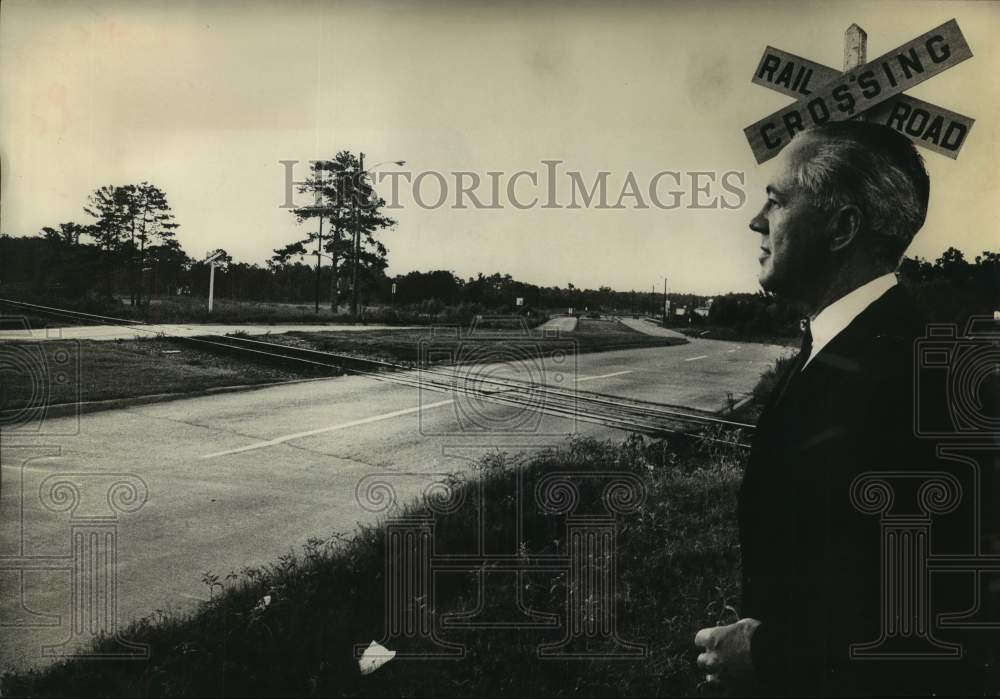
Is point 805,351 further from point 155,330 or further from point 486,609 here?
point 155,330

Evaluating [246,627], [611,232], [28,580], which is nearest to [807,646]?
[611,232]

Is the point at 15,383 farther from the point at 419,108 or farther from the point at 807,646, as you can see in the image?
the point at 807,646

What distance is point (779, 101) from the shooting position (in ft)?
8.30

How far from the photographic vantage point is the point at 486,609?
8.02 feet

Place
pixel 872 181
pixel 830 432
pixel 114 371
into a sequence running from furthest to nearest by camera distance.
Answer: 1. pixel 114 371
2. pixel 872 181
3. pixel 830 432

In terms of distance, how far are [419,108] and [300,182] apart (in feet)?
1.85

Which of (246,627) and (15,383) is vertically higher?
(15,383)

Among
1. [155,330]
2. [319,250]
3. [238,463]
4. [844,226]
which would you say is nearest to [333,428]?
[238,463]

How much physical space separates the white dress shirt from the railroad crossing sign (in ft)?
2.70

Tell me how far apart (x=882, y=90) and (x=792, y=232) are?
827 mm

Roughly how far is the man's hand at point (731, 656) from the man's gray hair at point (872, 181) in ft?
3.62

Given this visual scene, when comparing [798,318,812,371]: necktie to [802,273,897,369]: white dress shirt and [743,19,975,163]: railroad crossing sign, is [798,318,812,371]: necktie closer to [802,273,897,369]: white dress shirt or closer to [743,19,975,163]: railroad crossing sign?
[802,273,897,369]: white dress shirt

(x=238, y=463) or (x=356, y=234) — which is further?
(x=356, y=234)

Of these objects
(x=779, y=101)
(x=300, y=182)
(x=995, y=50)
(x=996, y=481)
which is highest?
(x=995, y=50)
